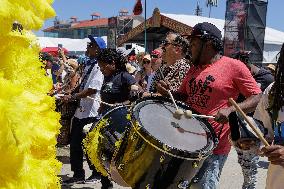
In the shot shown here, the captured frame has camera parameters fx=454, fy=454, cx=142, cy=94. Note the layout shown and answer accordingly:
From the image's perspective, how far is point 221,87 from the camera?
11.3 feet

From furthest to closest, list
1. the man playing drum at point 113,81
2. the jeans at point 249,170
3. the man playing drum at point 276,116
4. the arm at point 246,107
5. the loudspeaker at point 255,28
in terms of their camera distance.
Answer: the loudspeaker at point 255,28
the man playing drum at point 113,81
the jeans at point 249,170
the arm at point 246,107
the man playing drum at point 276,116

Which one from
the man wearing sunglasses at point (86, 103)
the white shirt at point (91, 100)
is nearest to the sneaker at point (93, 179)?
the man wearing sunglasses at point (86, 103)

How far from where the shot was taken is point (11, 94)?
1.46 metres

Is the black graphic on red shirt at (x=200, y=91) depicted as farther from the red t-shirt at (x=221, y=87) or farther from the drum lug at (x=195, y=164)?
the drum lug at (x=195, y=164)

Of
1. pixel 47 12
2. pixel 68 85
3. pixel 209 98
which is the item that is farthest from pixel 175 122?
pixel 68 85

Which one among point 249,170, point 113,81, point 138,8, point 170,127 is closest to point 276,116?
point 170,127

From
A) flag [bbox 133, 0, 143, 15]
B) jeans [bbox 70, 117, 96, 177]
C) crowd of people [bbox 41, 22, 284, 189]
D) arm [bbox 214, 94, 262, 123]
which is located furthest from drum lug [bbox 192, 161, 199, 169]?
flag [bbox 133, 0, 143, 15]

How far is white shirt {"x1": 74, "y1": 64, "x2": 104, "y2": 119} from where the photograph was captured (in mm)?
5657

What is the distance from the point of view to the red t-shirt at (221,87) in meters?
3.44

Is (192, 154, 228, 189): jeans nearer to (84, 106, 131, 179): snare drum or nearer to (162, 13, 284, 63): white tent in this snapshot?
(84, 106, 131, 179): snare drum

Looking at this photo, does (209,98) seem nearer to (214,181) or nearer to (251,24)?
(214,181)

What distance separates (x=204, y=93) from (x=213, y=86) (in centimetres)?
9

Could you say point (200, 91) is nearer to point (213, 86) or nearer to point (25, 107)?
point (213, 86)

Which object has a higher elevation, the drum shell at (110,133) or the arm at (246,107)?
the arm at (246,107)
